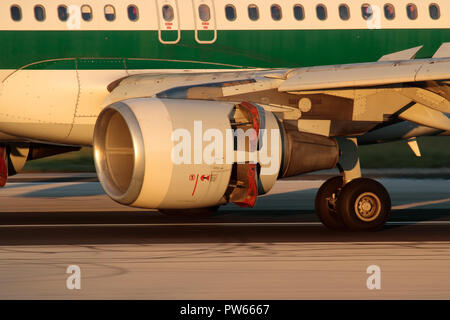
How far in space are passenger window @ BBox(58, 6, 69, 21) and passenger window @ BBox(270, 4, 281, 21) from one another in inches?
132

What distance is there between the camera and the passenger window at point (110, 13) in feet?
Result: 49.6

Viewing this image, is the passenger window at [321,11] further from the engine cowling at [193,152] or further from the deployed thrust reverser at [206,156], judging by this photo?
the engine cowling at [193,152]

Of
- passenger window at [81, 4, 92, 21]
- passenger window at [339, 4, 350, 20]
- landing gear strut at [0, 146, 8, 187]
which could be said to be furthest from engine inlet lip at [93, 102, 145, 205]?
passenger window at [339, 4, 350, 20]

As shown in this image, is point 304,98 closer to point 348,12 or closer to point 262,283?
Answer: point 348,12

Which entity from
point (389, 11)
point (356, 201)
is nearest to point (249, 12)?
point (389, 11)

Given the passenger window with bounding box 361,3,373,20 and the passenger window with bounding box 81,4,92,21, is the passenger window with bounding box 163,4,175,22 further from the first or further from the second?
the passenger window with bounding box 361,3,373,20

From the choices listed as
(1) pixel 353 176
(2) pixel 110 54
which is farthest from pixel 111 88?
(1) pixel 353 176

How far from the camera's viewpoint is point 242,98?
13.4 metres

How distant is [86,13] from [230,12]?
233cm

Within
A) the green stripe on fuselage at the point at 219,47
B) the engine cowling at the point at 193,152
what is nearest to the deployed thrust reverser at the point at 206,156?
the engine cowling at the point at 193,152

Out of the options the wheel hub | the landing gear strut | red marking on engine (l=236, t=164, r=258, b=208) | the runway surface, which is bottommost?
the runway surface

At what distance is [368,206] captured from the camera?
13609mm

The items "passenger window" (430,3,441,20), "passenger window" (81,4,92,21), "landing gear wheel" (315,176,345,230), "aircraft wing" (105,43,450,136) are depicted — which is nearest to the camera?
"aircraft wing" (105,43,450,136)

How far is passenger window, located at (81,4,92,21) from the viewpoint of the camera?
1504 cm
